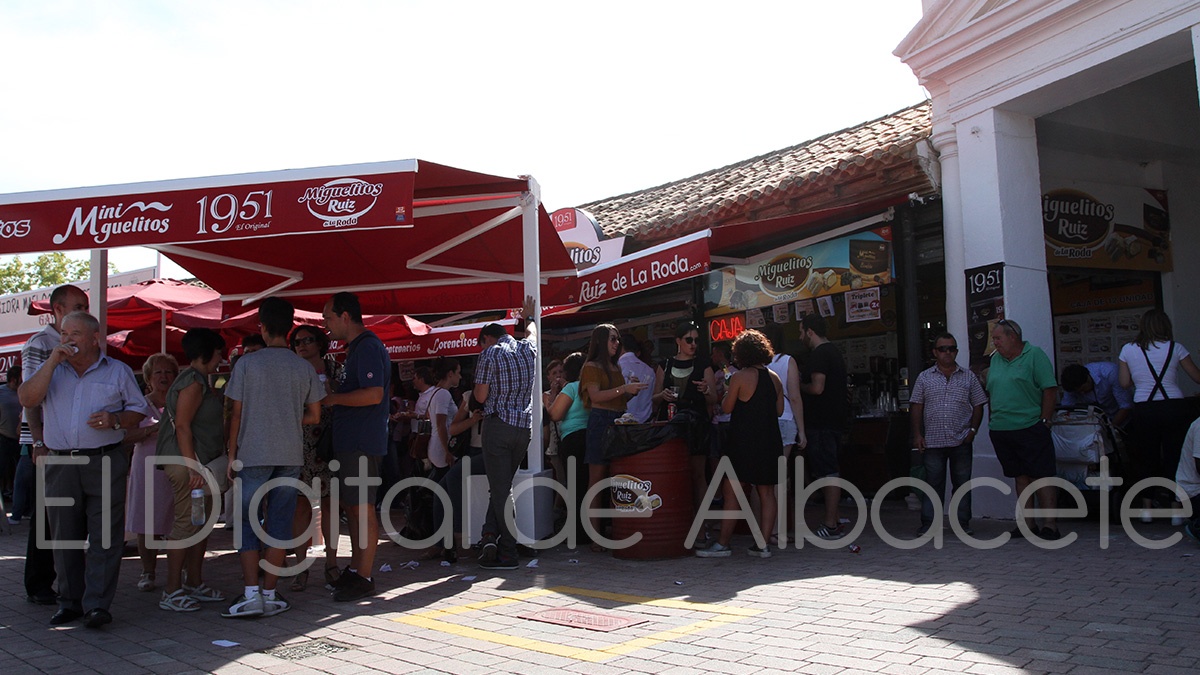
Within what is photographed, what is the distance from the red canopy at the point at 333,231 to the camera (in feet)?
18.7

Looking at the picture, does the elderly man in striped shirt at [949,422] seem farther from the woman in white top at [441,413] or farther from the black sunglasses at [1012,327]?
the woman in white top at [441,413]

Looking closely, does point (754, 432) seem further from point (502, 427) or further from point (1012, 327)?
point (1012, 327)

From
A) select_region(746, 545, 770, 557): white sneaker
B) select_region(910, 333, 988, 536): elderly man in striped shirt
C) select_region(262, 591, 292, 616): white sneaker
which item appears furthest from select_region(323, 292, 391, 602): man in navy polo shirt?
select_region(910, 333, 988, 536): elderly man in striped shirt

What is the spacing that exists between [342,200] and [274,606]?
2507 mm

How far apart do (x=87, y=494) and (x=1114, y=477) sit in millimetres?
7624

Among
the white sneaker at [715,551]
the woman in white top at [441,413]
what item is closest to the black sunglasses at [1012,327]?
the white sneaker at [715,551]

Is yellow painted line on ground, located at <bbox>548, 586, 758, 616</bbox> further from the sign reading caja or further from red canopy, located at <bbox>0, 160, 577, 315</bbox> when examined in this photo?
red canopy, located at <bbox>0, 160, 577, 315</bbox>

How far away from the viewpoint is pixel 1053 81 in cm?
792

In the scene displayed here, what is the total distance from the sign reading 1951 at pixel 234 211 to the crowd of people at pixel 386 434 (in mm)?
548

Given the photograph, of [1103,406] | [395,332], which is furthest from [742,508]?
[395,332]

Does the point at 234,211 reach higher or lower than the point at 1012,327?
higher

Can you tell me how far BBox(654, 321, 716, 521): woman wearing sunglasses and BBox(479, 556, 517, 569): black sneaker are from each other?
1739 mm

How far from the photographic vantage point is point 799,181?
32.4ft

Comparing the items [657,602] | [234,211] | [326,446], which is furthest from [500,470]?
[234,211]
